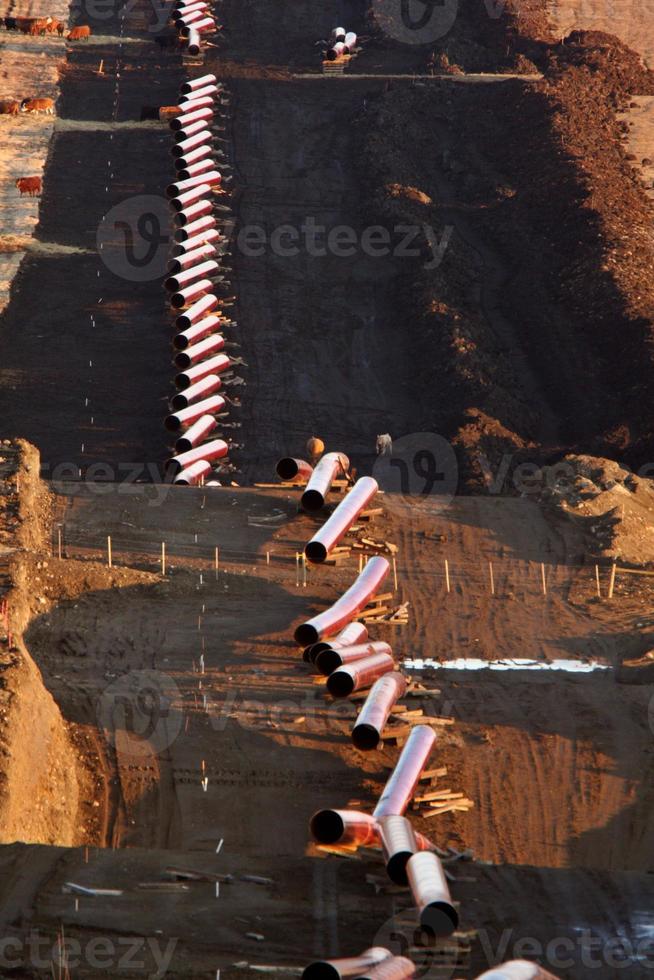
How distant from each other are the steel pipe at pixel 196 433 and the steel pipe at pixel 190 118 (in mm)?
16713

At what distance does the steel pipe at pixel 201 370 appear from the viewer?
33.6 metres

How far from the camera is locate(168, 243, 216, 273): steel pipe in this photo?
38.3 meters

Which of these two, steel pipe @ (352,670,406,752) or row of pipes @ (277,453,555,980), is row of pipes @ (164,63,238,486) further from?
steel pipe @ (352,670,406,752)

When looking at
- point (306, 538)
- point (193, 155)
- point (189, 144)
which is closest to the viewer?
point (306, 538)

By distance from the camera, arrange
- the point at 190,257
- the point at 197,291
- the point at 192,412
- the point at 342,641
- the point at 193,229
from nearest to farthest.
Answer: the point at 342,641
the point at 192,412
the point at 197,291
the point at 190,257
the point at 193,229

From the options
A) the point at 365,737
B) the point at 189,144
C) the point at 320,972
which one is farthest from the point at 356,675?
the point at 189,144

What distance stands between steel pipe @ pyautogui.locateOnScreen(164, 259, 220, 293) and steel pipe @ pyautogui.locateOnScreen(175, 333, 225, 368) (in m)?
2.64

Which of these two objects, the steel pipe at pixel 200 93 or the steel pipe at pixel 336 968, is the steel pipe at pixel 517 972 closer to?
the steel pipe at pixel 336 968

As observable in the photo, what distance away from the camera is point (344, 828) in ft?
61.7

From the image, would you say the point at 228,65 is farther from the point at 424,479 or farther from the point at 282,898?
the point at 282,898

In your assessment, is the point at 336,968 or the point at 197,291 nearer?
the point at 336,968

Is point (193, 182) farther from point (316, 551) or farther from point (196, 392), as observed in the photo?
point (316, 551)

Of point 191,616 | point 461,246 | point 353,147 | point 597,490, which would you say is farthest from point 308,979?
point 353,147

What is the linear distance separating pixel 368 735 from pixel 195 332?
16209 mm
